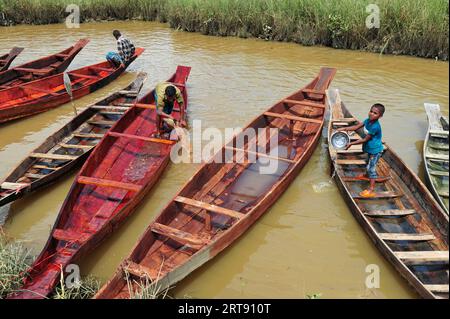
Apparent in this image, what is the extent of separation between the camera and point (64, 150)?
6.39 m

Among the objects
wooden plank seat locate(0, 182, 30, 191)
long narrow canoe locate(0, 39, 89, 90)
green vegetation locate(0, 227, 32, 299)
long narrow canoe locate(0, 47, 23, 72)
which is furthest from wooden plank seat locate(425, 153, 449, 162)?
long narrow canoe locate(0, 47, 23, 72)

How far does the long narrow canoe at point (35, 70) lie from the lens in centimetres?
934

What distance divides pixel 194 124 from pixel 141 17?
465 inches

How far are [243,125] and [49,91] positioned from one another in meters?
4.53

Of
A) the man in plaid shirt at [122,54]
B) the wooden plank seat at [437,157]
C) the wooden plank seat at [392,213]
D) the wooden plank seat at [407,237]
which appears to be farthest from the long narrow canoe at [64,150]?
the wooden plank seat at [437,157]

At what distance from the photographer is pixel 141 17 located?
1748cm

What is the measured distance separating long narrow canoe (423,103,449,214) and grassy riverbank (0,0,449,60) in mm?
4623

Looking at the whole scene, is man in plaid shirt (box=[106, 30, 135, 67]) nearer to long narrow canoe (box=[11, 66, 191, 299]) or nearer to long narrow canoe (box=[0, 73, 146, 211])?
long narrow canoe (box=[0, 73, 146, 211])

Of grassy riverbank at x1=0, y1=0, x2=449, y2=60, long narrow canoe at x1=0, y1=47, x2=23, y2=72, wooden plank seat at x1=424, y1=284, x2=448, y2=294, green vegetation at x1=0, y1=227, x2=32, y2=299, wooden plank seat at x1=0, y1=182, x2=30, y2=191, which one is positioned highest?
grassy riverbank at x1=0, y1=0, x2=449, y2=60

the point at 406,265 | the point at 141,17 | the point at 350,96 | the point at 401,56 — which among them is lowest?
the point at 406,265

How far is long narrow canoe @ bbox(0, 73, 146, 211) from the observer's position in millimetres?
5120

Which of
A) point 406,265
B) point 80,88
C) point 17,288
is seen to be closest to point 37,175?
point 17,288

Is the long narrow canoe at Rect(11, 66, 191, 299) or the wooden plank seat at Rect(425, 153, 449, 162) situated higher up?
the wooden plank seat at Rect(425, 153, 449, 162)

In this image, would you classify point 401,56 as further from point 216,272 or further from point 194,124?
point 216,272
